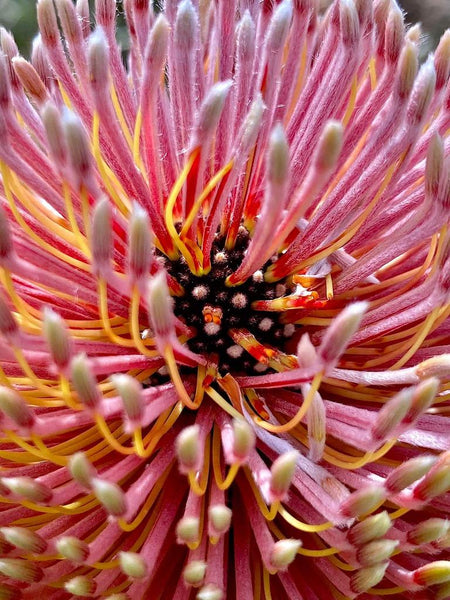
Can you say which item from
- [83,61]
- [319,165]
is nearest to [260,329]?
[319,165]

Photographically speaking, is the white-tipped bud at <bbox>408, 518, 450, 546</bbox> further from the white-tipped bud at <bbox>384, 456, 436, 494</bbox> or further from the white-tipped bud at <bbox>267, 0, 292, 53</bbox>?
the white-tipped bud at <bbox>267, 0, 292, 53</bbox>

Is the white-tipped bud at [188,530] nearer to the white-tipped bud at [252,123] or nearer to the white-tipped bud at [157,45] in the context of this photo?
the white-tipped bud at [252,123]

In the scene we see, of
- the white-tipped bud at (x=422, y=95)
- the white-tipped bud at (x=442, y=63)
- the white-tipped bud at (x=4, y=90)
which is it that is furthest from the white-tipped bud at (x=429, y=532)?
the white-tipped bud at (x=4, y=90)

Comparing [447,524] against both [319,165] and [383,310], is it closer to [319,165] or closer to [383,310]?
[383,310]

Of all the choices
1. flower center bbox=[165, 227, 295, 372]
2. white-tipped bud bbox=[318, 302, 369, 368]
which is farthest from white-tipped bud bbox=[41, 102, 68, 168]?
white-tipped bud bbox=[318, 302, 369, 368]

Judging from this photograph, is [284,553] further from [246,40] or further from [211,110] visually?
[246,40]
